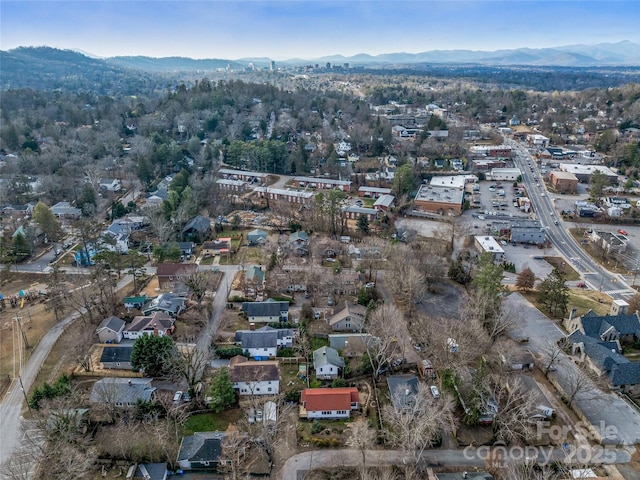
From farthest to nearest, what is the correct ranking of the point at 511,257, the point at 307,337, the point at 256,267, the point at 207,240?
the point at 207,240 → the point at 511,257 → the point at 256,267 → the point at 307,337

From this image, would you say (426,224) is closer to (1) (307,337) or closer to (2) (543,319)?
(2) (543,319)

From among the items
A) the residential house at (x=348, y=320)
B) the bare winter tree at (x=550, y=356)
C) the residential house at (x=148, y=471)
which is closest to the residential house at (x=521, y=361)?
the bare winter tree at (x=550, y=356)

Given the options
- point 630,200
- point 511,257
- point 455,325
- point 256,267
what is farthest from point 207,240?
point 630,200

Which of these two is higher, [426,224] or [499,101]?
[499,101]

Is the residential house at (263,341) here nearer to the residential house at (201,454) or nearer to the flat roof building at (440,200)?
the residential house at (201,454)

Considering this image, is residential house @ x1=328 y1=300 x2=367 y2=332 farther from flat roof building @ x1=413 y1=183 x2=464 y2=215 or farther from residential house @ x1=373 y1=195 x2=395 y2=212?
flat roof building @ x1=413 y1=183 x2=464 y2=215

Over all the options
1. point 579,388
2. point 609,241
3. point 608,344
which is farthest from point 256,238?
point 609,241

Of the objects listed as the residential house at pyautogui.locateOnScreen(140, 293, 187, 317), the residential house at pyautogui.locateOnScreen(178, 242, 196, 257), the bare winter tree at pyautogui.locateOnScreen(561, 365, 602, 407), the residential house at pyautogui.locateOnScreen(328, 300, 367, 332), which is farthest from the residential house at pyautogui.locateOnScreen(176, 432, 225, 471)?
the residential house at pyautogui.locateOnScreen(178, 242, 196, 257)
